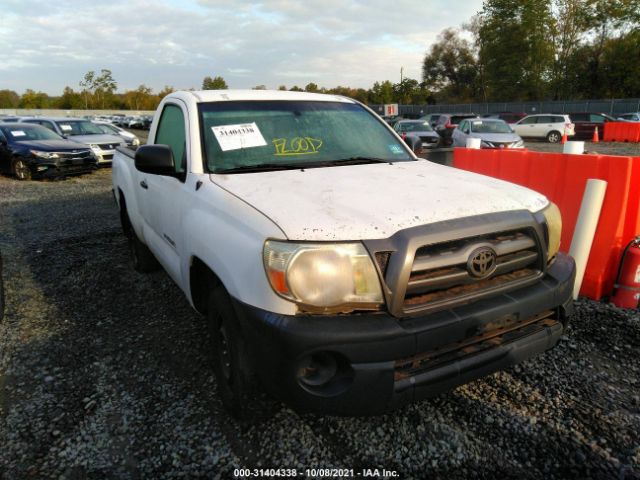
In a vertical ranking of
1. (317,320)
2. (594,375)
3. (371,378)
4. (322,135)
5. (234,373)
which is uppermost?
(322,135)

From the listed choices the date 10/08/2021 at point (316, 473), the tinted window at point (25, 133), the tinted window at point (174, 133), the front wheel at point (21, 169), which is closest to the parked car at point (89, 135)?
the tinted window at point (25, 133)

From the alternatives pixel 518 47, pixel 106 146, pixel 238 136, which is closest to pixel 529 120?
pixel 106 146

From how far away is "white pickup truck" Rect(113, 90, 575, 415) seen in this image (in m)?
1.93

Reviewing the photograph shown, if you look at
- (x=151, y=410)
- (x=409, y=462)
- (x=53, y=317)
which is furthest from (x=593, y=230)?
(x=53, y=317)

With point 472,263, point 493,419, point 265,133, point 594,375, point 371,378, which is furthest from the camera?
point 265,133

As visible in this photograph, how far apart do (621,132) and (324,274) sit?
27.4 m

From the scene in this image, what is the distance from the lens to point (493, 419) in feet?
8.23

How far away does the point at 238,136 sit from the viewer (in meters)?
3.03

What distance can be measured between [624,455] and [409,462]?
104 centimetres

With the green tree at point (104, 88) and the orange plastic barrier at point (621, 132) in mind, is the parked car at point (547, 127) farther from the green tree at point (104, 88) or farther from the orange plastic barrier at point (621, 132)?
the green tree at point (104, 88)

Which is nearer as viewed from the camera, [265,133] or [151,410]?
[151,410]

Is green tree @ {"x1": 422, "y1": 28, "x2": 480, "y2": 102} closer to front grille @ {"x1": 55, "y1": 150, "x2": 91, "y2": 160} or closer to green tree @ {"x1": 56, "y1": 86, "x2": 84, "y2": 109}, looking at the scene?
green tree @ {"x1": 56, "y1": 86, "x2": 84, "y2": 109}

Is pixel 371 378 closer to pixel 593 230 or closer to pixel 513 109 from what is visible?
pixel 593 230

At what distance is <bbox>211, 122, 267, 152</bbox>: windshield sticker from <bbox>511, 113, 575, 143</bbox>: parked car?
2441 centimetres
